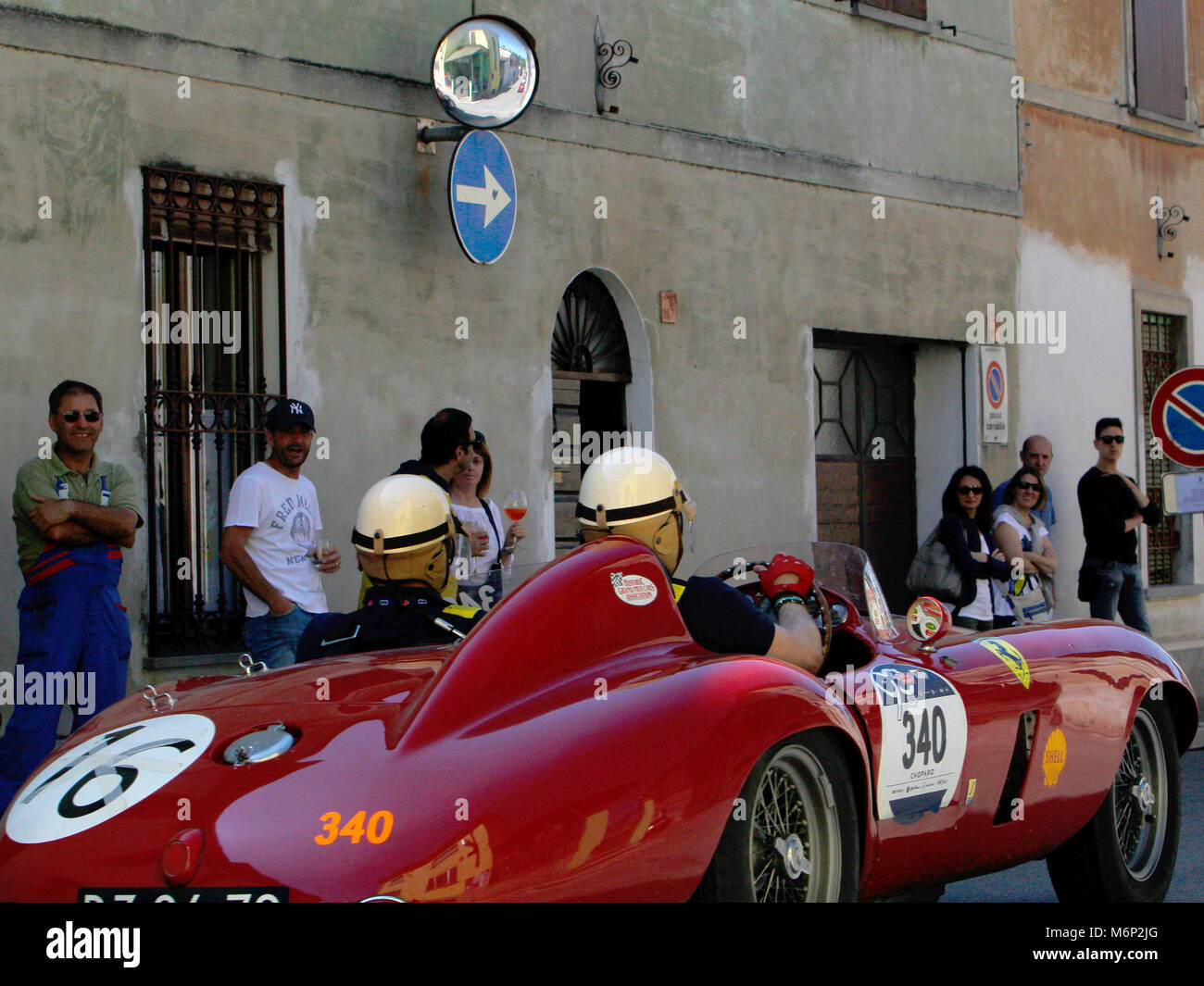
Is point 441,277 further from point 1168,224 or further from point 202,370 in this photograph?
point 1168,224

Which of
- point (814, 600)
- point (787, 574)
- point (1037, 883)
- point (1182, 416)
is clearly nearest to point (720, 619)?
point (787, 574)

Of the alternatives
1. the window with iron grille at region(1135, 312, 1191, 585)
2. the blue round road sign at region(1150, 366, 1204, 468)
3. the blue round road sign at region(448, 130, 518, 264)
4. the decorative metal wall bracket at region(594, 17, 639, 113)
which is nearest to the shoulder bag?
the blue round road sign at region(1150, 366, 1204, 468)

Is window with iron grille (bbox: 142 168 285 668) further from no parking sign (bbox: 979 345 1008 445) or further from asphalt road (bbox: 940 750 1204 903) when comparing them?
Answer: no parking sign (bbox: 979 345 1008 445)

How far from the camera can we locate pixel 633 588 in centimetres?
393

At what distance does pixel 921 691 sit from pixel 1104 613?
8319 mm

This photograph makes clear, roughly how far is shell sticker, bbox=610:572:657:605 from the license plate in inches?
45.9

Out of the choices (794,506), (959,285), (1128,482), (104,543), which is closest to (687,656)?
(104,543)

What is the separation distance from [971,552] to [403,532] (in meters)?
6.26

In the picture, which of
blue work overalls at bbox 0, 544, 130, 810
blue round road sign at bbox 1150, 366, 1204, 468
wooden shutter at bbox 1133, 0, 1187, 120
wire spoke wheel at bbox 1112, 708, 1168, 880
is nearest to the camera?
wire spoke wheel at bbox 1112, 708, 1168, 880

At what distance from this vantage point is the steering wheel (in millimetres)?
4754

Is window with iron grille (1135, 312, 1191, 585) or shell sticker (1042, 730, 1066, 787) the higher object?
window with iron grille (1135, 312, 1191, 585)

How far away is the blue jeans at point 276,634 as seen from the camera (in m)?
7.36

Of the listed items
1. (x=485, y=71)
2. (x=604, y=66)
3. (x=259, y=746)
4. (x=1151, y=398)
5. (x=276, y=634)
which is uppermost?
(x=604, y=66)
